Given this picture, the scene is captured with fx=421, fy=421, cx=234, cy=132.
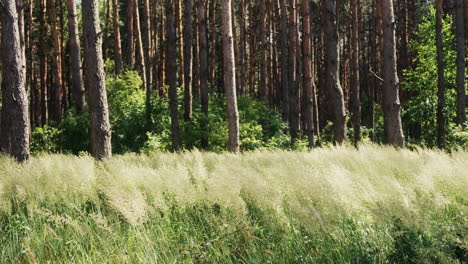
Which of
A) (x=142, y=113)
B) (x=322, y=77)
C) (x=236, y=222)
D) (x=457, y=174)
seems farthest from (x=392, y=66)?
(x=322, y=77)

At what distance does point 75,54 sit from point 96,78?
7.46 metres

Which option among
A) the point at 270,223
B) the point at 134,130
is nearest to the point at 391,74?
the point at 270,223

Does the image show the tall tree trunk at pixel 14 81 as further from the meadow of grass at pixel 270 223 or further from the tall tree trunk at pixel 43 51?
the tall tree trunk at pixel 43 51

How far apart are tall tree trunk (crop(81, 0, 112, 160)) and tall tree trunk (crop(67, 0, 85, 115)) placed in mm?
7208

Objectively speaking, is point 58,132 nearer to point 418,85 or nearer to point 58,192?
point 58,192

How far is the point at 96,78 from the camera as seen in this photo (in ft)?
24.4

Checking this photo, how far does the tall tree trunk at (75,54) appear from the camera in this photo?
14031mm

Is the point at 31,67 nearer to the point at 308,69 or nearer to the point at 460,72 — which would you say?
the point at 308,69

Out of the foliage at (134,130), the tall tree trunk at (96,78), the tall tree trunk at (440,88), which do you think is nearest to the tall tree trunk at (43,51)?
the foliage at (134,130)

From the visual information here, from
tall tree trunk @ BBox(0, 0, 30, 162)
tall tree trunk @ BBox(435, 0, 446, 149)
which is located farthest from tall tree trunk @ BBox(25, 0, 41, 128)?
tall tree trunk @ BBox(435, 0, 446, 149)

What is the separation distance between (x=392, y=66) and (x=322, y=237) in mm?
7503

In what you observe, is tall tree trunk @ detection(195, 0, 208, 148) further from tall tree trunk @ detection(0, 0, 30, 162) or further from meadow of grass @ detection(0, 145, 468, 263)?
meadow of grass @ detection(0, 145, 468, 263)

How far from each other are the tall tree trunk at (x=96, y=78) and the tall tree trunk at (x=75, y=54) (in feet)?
23.6

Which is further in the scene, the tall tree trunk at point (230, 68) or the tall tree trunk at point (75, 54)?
the tall tree trunk at point (75, 54)
